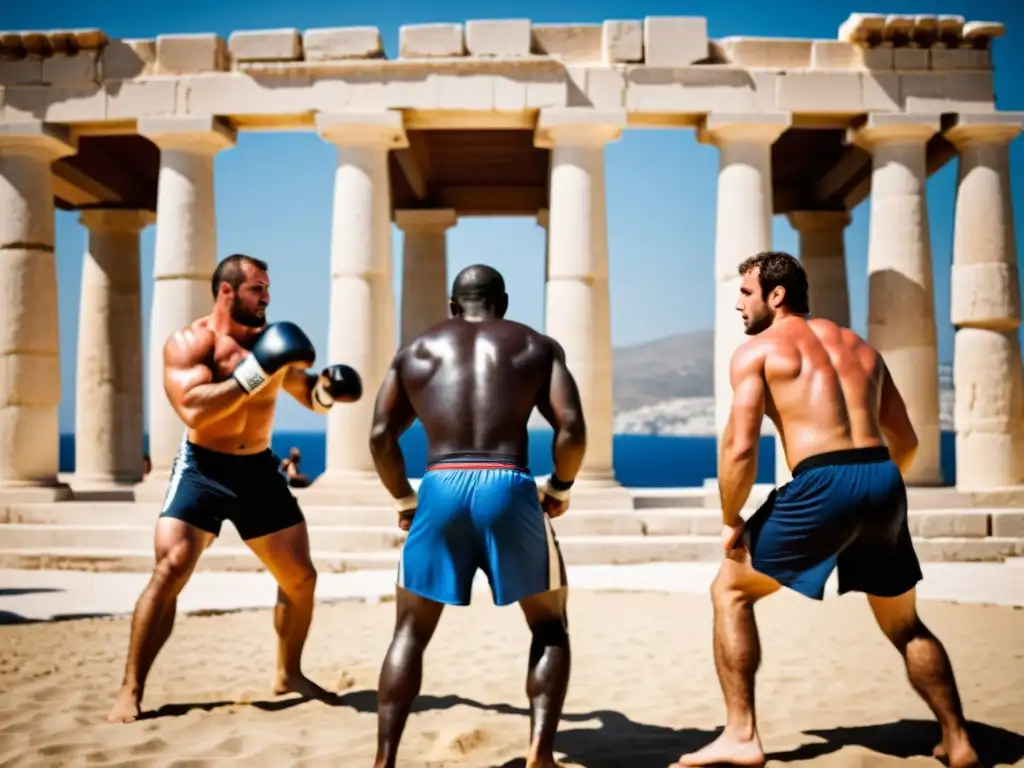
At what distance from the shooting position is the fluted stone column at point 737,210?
15.1 metres

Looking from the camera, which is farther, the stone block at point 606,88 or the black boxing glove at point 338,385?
the stone block at point 606,88

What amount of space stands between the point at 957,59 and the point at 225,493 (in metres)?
14.5

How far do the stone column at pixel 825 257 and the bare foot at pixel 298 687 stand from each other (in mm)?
17306

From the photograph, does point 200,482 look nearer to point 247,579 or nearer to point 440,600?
point 440,600

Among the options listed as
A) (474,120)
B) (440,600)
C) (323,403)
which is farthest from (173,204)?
(440,600)

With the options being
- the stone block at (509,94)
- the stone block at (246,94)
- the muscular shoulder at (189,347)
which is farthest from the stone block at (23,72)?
the muscular shoulder at (189,347)

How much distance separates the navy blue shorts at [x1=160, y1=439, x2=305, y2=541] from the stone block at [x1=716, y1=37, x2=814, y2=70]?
38.0ft

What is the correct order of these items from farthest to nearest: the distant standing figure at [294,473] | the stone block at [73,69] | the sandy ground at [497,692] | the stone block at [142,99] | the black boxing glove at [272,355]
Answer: the distant standing figure at [294,473] < the stone block at [73,69] < the stone block at [142,99] < the black boxing glove at [272,355] < the sandy ground at [497,692]

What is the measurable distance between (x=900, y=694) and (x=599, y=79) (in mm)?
11380

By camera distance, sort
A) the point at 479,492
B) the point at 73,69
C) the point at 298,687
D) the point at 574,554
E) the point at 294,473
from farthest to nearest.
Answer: the point at 294,473
the point at 73,69
the point at 574,554
the point at 298,687
the point at 479,492

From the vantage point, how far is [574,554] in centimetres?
1362

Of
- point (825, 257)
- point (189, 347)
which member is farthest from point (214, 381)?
point (825, 257)

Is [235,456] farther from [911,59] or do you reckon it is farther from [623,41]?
[911,59]

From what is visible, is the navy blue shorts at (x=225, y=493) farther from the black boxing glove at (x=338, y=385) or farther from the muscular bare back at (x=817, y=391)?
the muscular bare back at (x=817, y=391)
